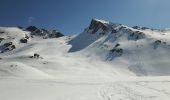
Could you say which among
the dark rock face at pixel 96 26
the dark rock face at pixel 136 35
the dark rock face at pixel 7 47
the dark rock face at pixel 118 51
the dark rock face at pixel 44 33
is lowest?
the dark rock face at pixel 118 51

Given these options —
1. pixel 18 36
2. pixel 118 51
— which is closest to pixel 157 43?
pixel 118 51

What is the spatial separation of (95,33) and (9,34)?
75.9 meters

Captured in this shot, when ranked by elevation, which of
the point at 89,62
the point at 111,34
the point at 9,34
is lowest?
the point at 89,62

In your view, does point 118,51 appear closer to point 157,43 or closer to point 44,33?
point 157,43

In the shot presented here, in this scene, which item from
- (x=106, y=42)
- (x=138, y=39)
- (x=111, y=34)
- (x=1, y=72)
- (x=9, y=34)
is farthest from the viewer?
(x=9, y=34)

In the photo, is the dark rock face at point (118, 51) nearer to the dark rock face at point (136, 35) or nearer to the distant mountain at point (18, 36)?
the dark rock face at point (136, 35)

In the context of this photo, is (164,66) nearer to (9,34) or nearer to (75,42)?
(75,42)

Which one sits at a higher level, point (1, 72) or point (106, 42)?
point (106, 42)

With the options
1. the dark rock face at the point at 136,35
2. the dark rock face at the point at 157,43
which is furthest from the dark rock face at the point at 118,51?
the dark rock face at the point at 136,35

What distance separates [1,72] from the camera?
48.7m

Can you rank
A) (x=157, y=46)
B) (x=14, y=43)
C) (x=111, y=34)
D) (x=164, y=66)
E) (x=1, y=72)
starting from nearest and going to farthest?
(x=1, y=72) < (x=164, y=66) < (x=157, y=46) < (x=111, y=34) < (x=14, y=43)

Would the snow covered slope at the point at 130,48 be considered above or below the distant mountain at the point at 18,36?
below

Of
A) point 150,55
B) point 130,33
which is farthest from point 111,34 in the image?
point 150,55

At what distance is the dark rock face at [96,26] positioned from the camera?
5576 inches
